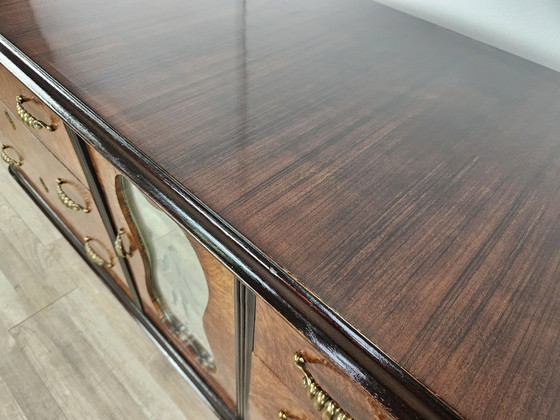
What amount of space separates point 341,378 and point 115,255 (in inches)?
19.4

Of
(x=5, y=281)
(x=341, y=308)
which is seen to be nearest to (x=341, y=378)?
(x=341, y=308)

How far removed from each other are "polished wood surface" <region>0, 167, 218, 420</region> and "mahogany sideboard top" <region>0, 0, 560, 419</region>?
0.55m

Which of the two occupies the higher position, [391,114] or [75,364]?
[391,114]

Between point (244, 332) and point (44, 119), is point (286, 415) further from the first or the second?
point (44, 119)

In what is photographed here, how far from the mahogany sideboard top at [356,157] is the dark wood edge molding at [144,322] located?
1.59 ft

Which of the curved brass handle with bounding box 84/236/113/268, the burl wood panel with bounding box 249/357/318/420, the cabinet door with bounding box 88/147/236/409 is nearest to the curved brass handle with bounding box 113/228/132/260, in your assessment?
the cabinet door with bounding box 88/147/236/409

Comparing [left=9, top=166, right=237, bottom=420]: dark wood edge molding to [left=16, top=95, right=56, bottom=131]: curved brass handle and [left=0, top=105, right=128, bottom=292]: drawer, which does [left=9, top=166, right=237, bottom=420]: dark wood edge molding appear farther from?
[left=16, top=95, right=56, bottom=131]: curved brass handle

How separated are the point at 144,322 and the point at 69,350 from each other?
0.15 metres

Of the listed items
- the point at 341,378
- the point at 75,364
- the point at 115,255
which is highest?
the point at 341,378

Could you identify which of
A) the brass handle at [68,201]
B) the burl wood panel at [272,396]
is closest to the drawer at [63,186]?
the brass handle at [68,201]

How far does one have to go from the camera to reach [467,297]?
0.27m

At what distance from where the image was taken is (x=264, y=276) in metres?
0.28

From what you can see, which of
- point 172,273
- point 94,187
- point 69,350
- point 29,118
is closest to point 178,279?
point 172,273

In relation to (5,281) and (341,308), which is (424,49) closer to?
(341,308)
